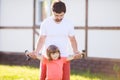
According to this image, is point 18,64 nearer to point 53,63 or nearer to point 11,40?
point 11,40

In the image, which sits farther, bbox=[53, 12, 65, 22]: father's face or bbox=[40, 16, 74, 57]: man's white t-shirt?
bbox=[40, 16, 74, 57]: man's white t-shirt

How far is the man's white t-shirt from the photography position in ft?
Answer: 17.4

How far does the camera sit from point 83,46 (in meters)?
13.0

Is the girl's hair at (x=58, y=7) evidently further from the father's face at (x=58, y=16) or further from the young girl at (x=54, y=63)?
the young girl at (x=54, y=63)

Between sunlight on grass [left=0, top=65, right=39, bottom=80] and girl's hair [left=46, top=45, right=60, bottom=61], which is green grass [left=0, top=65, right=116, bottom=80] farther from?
girl's hair [left=46, top=45, right=60, bottom=61]

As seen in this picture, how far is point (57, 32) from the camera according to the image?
209 inches

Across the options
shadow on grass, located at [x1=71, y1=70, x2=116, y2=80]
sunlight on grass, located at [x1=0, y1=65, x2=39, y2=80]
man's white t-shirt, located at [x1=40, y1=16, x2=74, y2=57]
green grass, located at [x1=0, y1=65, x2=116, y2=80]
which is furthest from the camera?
shadow on grass, located at [x1=71, y1=70, x2=116, y2=80]

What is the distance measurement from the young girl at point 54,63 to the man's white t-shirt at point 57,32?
0.10 m

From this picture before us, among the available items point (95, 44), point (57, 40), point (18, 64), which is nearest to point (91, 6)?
point (95, 44)

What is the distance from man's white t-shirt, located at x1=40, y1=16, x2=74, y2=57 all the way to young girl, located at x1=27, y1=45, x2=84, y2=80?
0.10 m

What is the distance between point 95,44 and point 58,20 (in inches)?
298

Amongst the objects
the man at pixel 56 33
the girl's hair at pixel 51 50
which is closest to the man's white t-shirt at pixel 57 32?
Answer: the man at pixel 56 33

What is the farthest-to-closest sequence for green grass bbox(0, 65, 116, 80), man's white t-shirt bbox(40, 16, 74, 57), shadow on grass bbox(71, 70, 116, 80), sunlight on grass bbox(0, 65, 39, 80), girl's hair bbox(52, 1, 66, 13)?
shadow on grass bbox(71, 70, 116, 80)
green grass bbox(0, 65, 116, 80)
sunlight on grass bbox(0, 65, 39, 80)
man's white t-shirt bbox(40, 16, 74, 57)
girl's hair bbox(52, 1, 66, 13)

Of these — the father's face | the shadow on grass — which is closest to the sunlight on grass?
the shadow on grass
